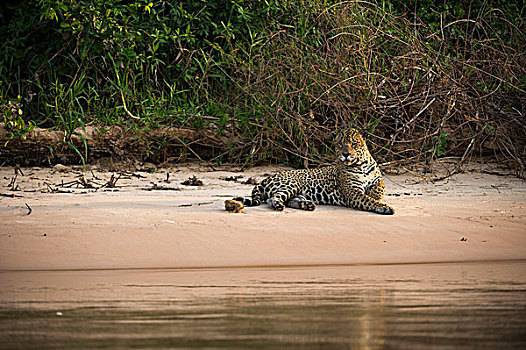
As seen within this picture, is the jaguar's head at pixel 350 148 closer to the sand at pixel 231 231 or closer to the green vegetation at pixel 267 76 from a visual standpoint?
the sand at pixel 231 231

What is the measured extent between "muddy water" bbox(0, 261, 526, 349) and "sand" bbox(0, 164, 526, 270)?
0.37 meters

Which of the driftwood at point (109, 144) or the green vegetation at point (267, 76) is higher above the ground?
the green vegetation at point (267, 76)

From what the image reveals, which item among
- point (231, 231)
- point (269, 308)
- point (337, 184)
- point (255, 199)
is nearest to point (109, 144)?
point (255, 199)

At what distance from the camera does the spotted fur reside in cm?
731

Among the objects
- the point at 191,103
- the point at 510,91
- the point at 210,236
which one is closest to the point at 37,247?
the point at 210,236

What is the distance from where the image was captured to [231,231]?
6.06 metres

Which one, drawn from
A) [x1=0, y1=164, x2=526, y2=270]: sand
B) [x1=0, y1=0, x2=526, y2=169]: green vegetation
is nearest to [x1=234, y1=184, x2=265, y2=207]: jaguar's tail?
[x1=0, y1=164, x2=526, y2=270]: sand

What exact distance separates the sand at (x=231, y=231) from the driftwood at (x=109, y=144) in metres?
1.77

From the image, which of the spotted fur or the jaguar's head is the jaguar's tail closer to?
the spotted fur

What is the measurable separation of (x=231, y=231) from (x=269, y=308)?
2.49 meters

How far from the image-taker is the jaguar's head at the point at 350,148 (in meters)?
7.51

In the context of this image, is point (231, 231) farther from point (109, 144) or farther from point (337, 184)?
point (109, 144)

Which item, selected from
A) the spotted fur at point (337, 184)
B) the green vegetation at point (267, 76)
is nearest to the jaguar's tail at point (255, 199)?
the spotted fur at point (337, 184)

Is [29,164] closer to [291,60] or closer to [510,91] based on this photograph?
[291,60]
